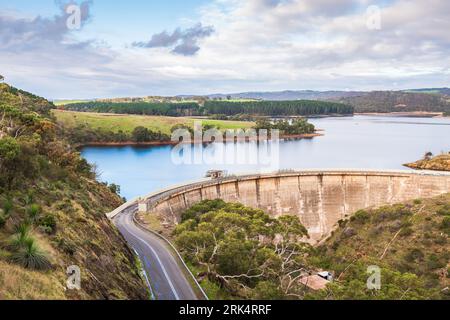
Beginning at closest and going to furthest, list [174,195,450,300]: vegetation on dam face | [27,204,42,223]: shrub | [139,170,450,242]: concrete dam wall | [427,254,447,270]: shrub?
1. [27,204,42,223]: shrub
2. [174,195,450,300]: vegetation on dam face
3. [427,254,447,270]: shrub
4. [139,170,450,242]: concrete dam wall

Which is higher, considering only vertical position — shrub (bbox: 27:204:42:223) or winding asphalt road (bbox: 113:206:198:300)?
shrub (bbox: 27:204:42:223)

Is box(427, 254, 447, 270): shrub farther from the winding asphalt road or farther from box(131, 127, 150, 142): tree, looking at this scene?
box(131, 127, 150, 142): tree

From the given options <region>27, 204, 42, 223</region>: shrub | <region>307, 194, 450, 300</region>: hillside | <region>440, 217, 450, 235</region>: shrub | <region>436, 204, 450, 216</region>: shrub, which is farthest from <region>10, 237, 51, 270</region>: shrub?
<region>436, 204, 450, 216</region>: shrub

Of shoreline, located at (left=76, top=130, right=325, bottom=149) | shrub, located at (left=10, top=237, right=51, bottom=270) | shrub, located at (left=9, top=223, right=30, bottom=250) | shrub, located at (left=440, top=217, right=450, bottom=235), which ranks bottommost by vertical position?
shrub, located at (left=440, top=217, right=450, bottom=235)

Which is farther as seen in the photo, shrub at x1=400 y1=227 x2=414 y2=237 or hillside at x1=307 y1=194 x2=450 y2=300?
shrub at x1=400 y1=227 x2=414 y2=237

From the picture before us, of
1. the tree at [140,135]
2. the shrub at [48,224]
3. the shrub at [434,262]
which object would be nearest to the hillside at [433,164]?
the shrub at [434,262]

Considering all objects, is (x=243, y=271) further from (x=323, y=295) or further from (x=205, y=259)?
(x=323, y=295)

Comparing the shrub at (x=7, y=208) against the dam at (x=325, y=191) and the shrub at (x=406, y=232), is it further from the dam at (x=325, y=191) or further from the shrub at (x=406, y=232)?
the shrub at (x=406, y=232)
